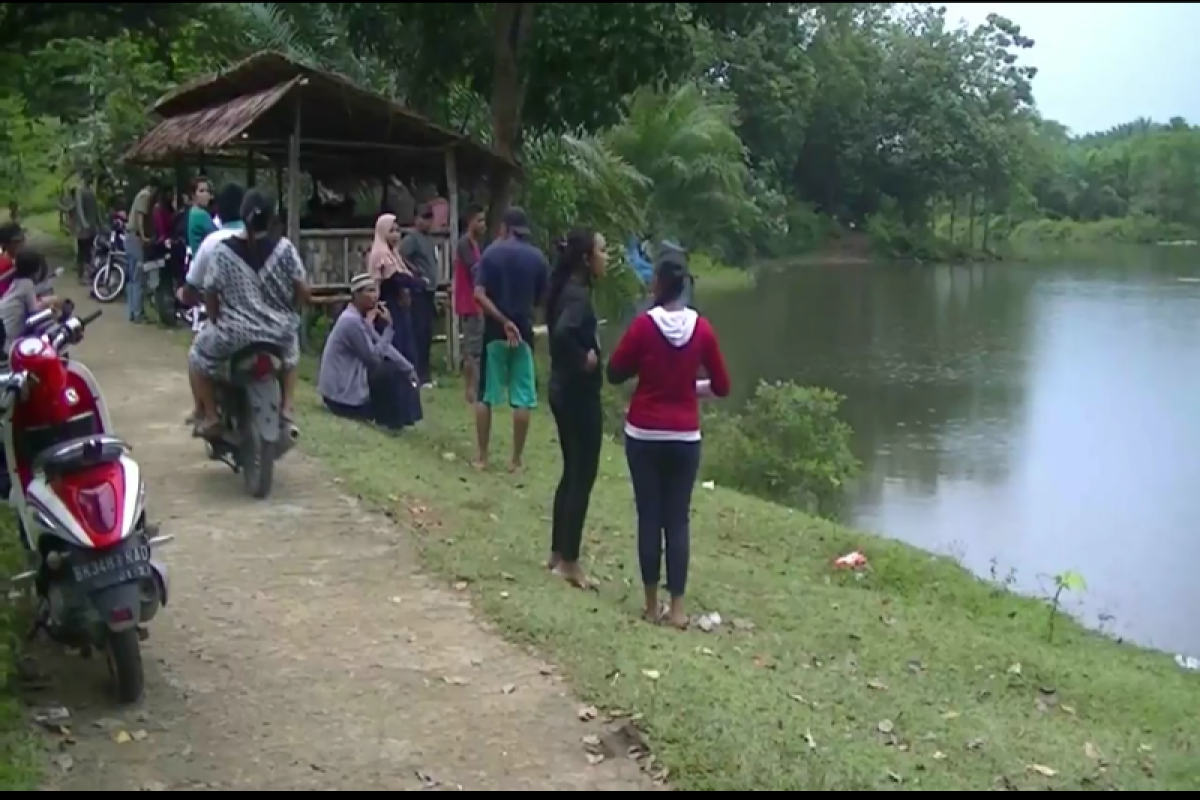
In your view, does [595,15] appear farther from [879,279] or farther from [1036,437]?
[879,279]

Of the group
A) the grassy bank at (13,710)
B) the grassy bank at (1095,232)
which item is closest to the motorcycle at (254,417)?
the grassy bank at (13,710)

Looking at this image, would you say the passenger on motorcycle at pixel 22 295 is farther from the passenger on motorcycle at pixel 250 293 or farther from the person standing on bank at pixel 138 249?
the person standing on bank at pixel 138 249

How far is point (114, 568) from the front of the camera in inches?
203

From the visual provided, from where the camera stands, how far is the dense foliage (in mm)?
5172

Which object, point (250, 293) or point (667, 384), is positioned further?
point (250, 293)

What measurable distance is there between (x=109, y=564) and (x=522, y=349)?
4.37m

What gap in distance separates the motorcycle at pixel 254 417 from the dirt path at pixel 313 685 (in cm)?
24

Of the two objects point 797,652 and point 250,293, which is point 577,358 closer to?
point 797,652

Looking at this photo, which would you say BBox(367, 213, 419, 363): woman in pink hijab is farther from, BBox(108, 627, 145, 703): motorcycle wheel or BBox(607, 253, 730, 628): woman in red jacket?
BBox(108, 627, 145, 703): motorcycle wheel

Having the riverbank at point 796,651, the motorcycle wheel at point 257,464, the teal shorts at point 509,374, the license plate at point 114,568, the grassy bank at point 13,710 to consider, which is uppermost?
the teal shorts at point 509,374

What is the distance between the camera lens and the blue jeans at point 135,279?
1564cm

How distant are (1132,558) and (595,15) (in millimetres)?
9624

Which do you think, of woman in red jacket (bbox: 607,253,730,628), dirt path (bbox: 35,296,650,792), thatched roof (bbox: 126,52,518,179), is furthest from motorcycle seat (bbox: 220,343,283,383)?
thatched roof (bbox: 126,52,518,179)

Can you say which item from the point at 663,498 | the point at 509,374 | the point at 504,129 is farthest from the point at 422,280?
the point at 663,498
